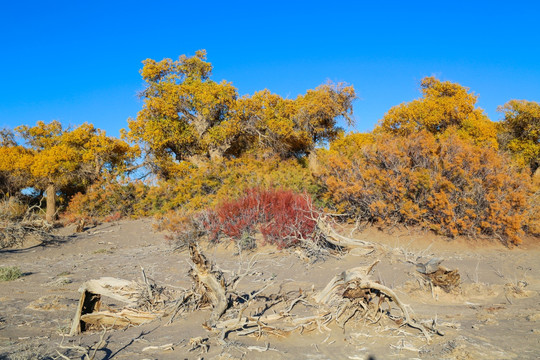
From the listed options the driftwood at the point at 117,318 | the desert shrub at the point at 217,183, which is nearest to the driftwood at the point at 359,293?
the driftwood at the point at 117,318

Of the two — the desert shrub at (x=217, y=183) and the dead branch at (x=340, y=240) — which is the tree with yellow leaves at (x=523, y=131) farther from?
the dead branch at (x=340, y=240)

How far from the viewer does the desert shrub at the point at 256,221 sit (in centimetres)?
897

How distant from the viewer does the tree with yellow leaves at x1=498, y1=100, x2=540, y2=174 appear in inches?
718

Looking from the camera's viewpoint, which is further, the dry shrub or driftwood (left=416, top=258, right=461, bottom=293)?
the dry shrub

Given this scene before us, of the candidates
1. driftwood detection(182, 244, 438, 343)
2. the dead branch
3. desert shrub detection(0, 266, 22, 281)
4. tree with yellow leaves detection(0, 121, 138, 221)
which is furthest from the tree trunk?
driftwood detection(182, 244, 438, 343)

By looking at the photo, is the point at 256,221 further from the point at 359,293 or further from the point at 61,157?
the point at 61,157

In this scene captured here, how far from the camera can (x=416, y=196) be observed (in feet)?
32.4

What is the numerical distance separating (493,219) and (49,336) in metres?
8.81

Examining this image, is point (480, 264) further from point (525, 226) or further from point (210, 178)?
point (210, 178)

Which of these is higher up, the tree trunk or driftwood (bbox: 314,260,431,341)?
the tree trunk

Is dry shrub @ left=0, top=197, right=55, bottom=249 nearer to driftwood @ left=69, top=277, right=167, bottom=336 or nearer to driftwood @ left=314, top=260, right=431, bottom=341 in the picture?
driftwood @ left=69, top=277, right=167, bottom=336

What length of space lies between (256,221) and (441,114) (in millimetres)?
11341

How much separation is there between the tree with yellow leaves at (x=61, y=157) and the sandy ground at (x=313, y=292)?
832cm

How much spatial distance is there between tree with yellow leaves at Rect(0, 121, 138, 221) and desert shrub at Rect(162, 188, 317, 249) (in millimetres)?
10331
